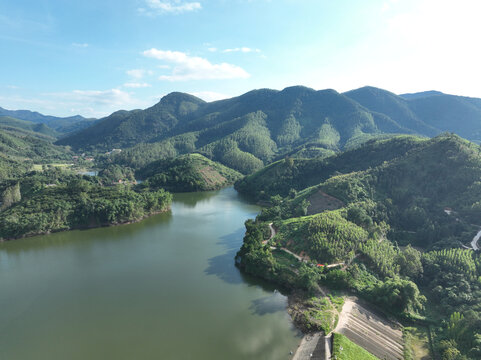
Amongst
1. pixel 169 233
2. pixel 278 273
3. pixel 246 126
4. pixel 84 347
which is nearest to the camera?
pixel 84 347

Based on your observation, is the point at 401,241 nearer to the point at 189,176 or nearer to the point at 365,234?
the point at 365,234

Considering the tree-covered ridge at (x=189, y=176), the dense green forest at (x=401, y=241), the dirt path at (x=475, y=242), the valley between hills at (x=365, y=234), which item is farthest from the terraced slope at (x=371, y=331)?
the tree-covered ridge at (x=189, y=176)

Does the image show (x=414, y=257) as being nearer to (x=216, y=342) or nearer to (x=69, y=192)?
(x=216, y=342)

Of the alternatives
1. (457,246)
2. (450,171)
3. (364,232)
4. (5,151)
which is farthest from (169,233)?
(5,151)

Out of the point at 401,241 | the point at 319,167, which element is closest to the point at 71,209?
the point at 401,241

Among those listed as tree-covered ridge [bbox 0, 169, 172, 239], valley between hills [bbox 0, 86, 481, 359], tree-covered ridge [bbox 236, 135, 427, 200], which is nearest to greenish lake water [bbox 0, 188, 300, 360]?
tree-covered ridge [bbox 0, 169, 172, 239]

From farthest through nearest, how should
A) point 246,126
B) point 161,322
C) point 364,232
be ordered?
1. point 246,126
2. point 364,232
3. point 161,322

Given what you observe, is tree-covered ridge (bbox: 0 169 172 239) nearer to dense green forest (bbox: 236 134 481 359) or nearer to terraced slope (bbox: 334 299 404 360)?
dense green forest (bbox: 236 134 481 359)
